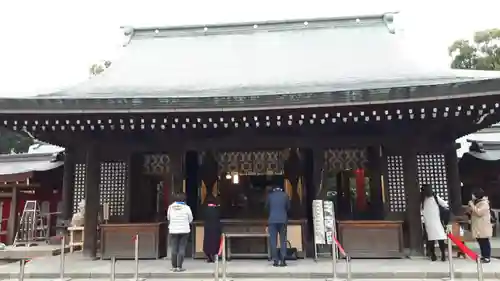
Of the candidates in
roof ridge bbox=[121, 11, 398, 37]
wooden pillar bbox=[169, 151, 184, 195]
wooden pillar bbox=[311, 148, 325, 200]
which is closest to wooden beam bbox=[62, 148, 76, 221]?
wooden pillar bbox=[169, 151, 184, 195]

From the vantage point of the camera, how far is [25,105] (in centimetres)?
873

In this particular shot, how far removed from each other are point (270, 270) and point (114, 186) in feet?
15.5

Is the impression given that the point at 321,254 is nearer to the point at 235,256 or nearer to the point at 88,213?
the point at 235,256

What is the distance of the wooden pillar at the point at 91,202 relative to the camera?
1019 centimetres

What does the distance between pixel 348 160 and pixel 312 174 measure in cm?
93

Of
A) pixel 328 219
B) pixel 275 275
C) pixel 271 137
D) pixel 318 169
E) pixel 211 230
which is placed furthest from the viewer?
pixel 271 137

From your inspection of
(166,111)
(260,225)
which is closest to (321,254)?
(260,225)

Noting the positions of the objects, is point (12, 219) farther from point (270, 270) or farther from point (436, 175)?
point (436, 175)

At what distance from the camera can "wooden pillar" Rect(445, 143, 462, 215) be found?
1016cm

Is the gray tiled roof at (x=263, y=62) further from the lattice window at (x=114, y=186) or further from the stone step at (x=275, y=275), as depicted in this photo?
the stone step at (x=275, y=275)

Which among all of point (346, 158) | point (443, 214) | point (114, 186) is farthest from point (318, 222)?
point (114, 186)

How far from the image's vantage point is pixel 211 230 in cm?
922

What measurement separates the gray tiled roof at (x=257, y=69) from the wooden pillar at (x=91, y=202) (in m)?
1.60

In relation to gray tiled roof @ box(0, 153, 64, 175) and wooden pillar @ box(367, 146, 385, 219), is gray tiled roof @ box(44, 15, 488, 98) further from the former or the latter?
gray tiled roof @ box(0, 153, 64, 175)
